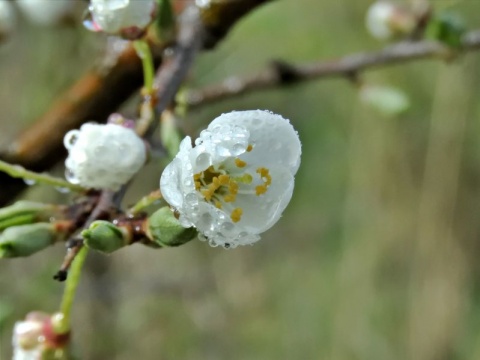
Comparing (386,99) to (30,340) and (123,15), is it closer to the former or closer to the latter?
(123,15)

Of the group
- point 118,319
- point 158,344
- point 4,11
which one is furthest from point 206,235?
point 158,344

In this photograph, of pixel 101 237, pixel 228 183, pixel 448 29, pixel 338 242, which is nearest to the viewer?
pixel 101 237

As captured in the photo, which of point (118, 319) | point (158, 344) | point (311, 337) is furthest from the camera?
point (311, 337)

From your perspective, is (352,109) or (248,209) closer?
(248,209)

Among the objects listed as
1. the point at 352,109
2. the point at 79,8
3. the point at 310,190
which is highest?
the point at 79,8

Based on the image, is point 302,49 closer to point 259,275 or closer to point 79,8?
point 259,275

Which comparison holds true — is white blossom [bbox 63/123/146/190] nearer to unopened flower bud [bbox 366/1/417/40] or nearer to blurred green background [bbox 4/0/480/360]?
unopened flower bud [bbox 366/1/417/40]

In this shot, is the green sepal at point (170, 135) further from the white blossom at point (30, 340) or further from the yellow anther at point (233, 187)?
the white blossom at point (30, 340)

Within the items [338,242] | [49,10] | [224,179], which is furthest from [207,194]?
[338,242]

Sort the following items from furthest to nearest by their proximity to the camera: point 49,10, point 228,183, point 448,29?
point 49,10 < point 448,29 < point 228,183
